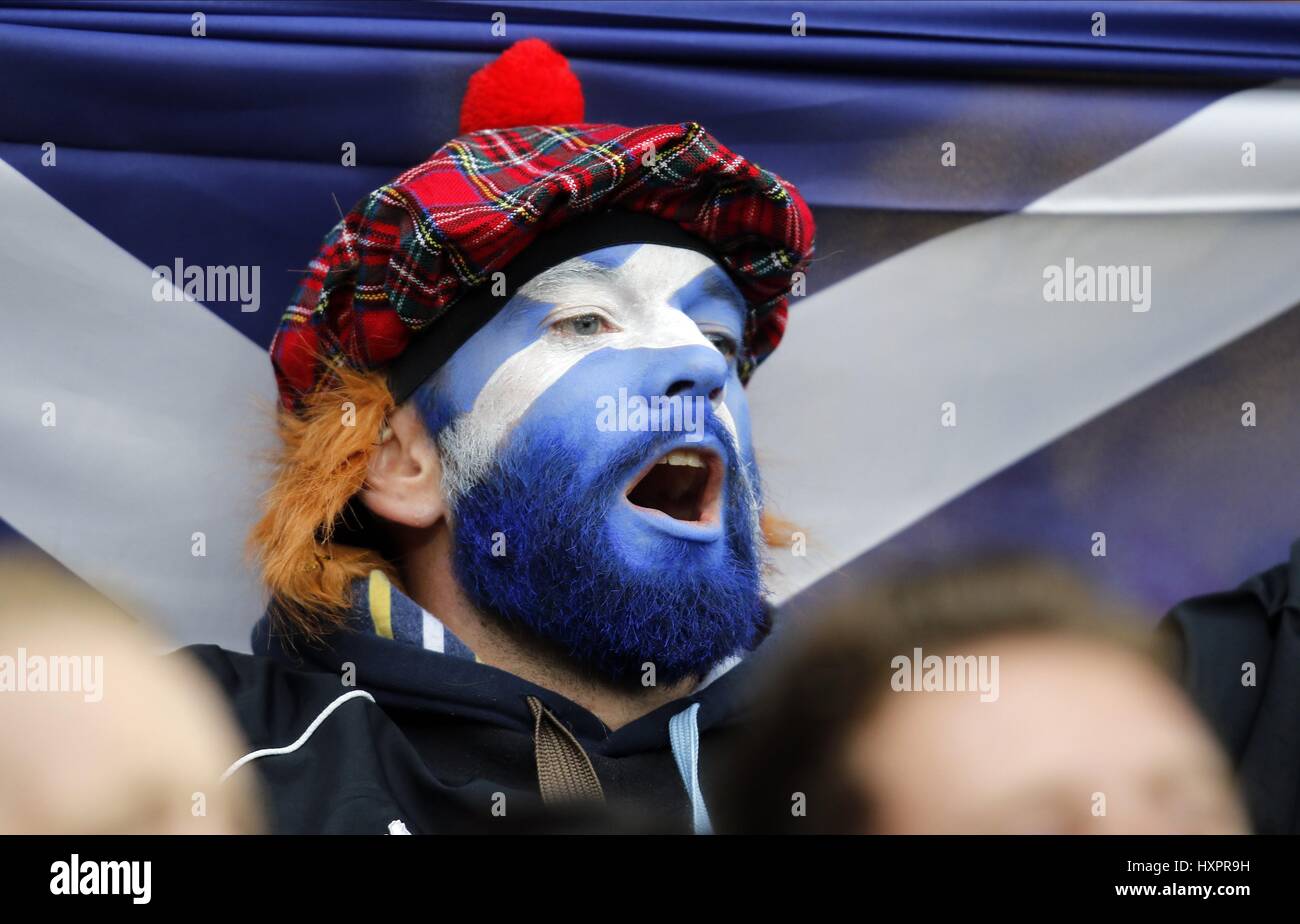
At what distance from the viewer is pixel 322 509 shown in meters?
2.19

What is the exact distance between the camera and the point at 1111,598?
8.71 ft

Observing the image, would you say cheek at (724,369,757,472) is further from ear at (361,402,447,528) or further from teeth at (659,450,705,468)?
ear at (361,402,447,528)

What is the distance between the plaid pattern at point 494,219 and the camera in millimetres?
2121

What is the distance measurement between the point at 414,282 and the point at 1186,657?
1174 mm

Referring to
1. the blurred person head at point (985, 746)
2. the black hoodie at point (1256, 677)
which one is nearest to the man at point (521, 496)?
the blurred person head at point (985, 746)

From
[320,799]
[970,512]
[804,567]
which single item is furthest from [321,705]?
[970,512]

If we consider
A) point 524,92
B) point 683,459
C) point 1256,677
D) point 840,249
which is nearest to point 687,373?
point 683,459

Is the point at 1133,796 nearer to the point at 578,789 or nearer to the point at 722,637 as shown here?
the point at 722,637

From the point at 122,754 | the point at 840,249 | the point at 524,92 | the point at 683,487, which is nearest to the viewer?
the point at 122,754

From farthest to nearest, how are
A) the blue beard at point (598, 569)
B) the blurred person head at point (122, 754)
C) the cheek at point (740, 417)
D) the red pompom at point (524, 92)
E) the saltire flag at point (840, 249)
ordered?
the saltire flag at point (840, 249), the red pompom at point (524, 92), the cheek at point (740, 417), the blue beard at point (598, 569), the blurred person head at point (122, 754)

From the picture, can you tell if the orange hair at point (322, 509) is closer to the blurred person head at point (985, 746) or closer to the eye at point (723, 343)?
the eye at point (723, 343)

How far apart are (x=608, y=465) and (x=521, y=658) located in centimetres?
29

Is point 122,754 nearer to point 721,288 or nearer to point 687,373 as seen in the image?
point 687,373

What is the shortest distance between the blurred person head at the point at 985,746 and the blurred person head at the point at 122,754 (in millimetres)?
644
